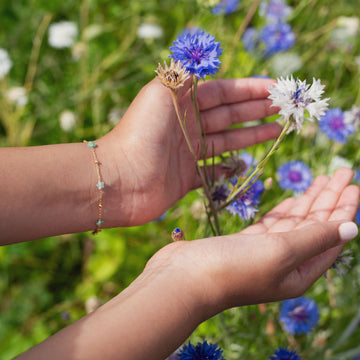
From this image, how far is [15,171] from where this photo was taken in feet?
2.08

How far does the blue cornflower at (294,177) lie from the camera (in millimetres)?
900

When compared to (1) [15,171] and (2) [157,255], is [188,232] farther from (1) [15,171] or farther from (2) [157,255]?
(1) [15,171]

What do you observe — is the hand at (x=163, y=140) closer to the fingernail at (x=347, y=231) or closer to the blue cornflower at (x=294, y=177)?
the blue cornflower at (x=294, y=177)

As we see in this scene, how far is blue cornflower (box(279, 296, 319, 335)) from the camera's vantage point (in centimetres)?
75

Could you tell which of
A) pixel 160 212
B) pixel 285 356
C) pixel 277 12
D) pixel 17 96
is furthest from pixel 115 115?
pixel 285 356

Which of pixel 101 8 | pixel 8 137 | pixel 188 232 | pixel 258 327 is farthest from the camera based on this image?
pixel 101 8

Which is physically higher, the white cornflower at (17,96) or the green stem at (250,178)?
the white cornflower at (17,96)

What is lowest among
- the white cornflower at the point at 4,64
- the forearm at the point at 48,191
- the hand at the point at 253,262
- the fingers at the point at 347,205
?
the hand at the point at 253,262

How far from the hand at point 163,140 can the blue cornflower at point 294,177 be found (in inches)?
5.6

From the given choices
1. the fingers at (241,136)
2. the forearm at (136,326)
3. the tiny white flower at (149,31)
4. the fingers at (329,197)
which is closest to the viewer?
the forearm at (136,326)

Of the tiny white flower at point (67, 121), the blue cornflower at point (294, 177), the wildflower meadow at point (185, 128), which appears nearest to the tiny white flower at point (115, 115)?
the wildflower meadow at point (185, 128)

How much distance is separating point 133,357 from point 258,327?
1.12 ft

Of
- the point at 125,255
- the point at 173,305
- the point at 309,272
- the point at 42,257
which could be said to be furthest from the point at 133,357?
the point at 42,257

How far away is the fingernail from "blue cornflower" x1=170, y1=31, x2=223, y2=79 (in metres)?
0.30
